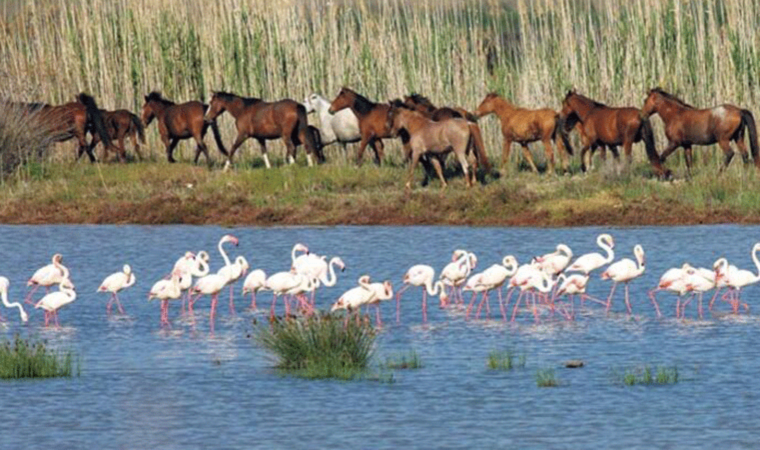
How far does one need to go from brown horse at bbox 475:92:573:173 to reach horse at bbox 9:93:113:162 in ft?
20.5

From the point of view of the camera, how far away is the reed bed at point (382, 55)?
28.8m

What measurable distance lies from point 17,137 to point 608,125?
9.16m

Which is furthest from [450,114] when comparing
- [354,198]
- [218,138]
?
[218,138]

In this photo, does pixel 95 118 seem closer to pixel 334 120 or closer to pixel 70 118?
pixel 70 118

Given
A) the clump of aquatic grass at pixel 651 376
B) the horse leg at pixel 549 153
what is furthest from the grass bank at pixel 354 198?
the clump of aquatic grass at pixel 651 376

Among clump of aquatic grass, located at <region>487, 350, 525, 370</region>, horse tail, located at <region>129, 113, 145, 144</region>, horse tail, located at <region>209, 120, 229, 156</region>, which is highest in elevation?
horse tail, located at <region>129, 113, 145, 144</region>

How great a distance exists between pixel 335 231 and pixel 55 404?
41.1 ft

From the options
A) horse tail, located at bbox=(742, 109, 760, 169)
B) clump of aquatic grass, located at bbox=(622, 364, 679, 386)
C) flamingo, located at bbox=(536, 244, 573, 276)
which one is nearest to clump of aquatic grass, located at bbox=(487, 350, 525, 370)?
clump of aquatic grass, located at bbox=(622, 364, 679, 386)

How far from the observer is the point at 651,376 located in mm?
14430

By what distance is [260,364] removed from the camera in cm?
1542

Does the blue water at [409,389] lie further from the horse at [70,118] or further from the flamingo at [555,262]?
the horse at [70,118]

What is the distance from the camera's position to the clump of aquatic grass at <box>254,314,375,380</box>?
14.6m

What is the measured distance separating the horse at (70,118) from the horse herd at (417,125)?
2 cm

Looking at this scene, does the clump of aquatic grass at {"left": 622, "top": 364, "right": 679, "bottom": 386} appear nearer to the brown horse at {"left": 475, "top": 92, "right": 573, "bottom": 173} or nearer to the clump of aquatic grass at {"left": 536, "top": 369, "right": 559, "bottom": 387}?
the clump of aquatic grass at {"left": 536, "top": 369, "right": 559, "bottom": 387}
